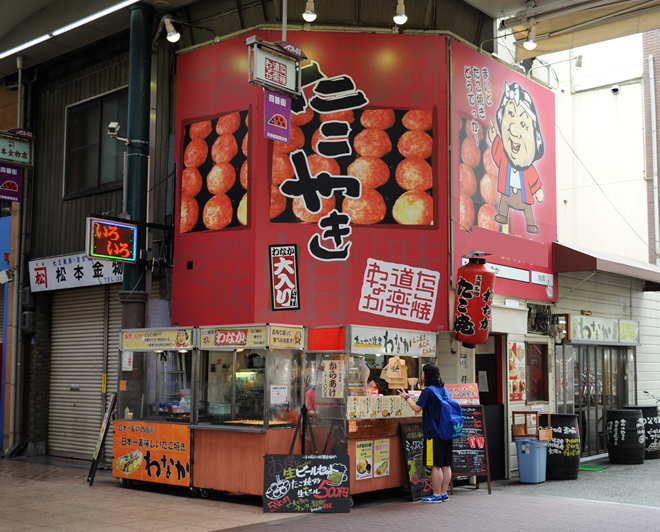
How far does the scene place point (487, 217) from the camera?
504 inches

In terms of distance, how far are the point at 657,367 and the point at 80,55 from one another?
49.7ft

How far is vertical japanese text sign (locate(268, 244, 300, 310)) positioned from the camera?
11.5m

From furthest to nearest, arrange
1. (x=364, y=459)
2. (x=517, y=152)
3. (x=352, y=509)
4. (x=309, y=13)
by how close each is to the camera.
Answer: (x=517, y=152)
(x=309, y=13)
(x=364, y=459)
(x=352, y=509)

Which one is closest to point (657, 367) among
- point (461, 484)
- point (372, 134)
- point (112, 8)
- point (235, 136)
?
point (461, 484)

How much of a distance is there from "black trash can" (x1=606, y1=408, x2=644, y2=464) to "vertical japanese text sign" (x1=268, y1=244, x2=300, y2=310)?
23.5 feet

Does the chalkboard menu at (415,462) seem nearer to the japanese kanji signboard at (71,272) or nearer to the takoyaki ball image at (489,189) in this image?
the takoyaki ball image at (489,189)

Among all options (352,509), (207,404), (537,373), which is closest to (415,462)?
(352,509)

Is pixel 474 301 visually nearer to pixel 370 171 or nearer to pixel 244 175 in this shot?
pixel 370 171

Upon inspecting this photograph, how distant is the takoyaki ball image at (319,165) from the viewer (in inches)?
467

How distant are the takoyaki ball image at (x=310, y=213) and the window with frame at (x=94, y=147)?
4298mm

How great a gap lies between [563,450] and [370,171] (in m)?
5.62

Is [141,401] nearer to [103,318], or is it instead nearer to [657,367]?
[103,318]

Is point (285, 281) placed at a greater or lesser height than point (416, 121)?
lesser

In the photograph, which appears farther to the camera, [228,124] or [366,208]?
[228,124]
